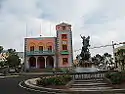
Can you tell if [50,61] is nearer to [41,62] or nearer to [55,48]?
[41,62]

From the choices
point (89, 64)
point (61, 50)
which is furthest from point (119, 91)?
point (61, 50)

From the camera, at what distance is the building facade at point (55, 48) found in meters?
60.6

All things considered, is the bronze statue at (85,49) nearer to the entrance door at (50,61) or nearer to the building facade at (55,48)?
the building facade at (55,48)

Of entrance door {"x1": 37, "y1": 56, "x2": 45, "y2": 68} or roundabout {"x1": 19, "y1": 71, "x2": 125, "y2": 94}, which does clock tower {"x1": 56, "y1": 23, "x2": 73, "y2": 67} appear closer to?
entrance door {"x1": 37, "y1": 56, "x2": 45, "y2": 68}

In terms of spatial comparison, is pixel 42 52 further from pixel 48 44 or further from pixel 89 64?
pixel 89 64

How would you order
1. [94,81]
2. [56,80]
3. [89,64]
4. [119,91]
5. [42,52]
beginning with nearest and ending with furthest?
[119,91] → [56,80] → [94,81] → [89,64] → [42,52]

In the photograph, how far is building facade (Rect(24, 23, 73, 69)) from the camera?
6056cm

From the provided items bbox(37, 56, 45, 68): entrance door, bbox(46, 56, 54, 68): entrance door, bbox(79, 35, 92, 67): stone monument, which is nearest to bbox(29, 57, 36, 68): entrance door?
bbox(37, 56, 45, 68): entrance door

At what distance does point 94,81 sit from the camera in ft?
67.3

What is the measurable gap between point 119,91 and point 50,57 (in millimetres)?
47545

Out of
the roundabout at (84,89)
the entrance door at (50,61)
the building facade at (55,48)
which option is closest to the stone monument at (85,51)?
the roundabout at (84,89)

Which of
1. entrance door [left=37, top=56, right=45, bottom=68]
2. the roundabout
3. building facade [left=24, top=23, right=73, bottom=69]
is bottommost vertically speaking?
the roundabout

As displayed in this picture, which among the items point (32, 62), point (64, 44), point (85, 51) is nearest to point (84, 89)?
point (85, 51)

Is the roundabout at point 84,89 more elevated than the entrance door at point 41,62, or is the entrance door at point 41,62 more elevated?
the entrance door at point 41,62
